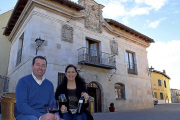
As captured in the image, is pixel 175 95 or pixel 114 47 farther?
pixel 175 95

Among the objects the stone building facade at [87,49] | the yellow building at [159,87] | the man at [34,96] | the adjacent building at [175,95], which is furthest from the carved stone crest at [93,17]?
the adjacent building at [175,95]

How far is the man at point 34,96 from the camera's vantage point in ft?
6.28

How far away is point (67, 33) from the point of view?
987 cm

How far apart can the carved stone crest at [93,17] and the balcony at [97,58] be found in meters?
1.77

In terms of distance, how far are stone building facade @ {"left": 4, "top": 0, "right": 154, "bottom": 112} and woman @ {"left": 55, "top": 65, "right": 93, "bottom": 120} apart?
5.75 metres

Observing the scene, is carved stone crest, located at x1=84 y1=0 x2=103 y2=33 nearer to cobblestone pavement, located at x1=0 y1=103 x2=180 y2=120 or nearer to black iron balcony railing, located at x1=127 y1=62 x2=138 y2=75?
black iron balcony railing, located at x1=127 y1=62 x2=138 y2=75

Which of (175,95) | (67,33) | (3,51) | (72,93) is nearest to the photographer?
(72,93)

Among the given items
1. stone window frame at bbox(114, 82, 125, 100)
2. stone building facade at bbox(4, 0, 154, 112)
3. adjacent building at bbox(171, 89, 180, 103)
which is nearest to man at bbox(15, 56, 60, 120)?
stone building facade at bbox(4, 0, 154, 112)

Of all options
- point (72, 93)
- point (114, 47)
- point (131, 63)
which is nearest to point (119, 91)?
point (131, 63)

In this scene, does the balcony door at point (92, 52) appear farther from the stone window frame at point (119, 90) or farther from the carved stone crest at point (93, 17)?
the stone window frame at point (119, 90)

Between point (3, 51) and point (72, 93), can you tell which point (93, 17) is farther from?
point (72, 93)

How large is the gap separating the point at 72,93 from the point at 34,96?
87 cm

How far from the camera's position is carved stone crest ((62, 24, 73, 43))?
968 centimetres

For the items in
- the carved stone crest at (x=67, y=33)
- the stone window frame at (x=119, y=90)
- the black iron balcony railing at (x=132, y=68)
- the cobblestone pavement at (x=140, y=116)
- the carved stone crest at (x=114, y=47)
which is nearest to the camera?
the cobblestone pavement at (x=140, y=116)
